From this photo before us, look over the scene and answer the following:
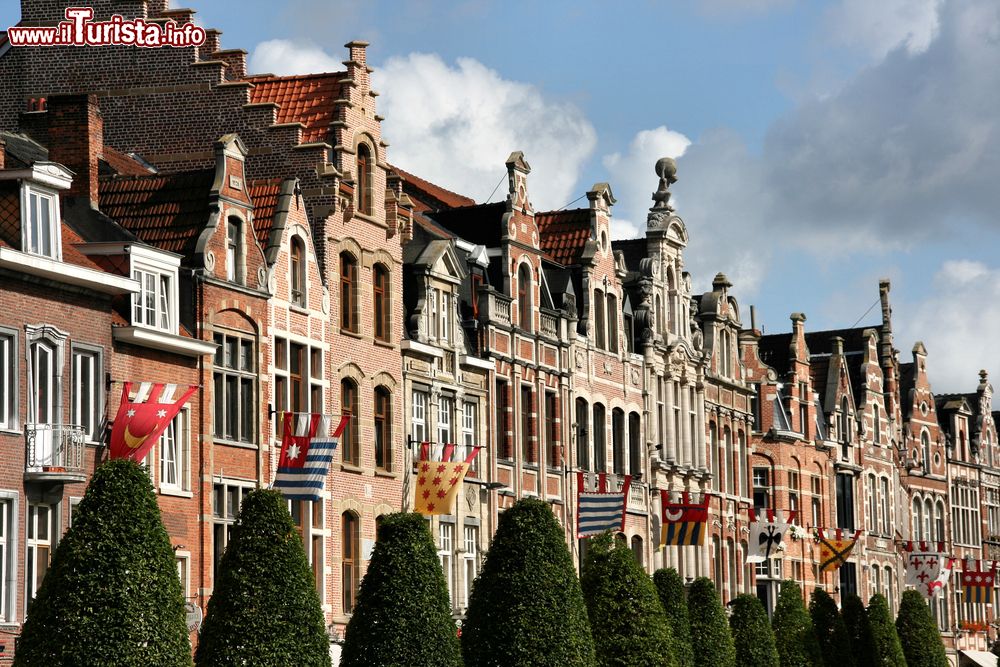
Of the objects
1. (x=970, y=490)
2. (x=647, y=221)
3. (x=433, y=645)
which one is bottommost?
(x=433, y=645)

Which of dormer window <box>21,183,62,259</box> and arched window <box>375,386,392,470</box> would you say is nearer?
dormer window <box>21,183,62,259</box>

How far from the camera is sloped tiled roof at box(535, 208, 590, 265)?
211 feet

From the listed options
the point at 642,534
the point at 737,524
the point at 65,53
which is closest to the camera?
the point at 65,53

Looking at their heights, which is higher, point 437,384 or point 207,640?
point 437,384

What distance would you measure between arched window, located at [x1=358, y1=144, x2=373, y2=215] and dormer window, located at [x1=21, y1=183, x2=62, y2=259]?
12.0m

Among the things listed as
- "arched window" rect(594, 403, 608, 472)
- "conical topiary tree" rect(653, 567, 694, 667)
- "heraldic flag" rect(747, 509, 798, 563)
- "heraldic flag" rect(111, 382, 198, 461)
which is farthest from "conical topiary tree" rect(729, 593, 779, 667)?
"heraldic flag" rect(111, 382, 198, 461)

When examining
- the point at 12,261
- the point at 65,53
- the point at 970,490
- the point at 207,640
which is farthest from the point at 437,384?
the point at 970,490

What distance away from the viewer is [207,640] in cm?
3481

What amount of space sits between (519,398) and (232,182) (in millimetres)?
14879

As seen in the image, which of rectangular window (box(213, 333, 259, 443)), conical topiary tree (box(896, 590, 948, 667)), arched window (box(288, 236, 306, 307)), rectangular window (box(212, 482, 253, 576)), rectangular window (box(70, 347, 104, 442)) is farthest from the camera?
conical topiary tree (box(896, 590, 948, 667))

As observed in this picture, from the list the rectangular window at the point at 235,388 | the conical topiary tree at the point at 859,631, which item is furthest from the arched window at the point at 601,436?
the rectangular window at the point at 235,388

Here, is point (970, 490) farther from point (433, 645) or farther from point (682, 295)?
point (433, 645)

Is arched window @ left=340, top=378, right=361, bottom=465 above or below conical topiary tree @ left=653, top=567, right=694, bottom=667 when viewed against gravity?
above

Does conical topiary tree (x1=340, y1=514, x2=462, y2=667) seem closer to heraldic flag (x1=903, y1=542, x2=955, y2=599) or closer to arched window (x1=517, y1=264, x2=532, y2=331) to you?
arched window (x1=517, y1=264, x2=532, y2=331)
